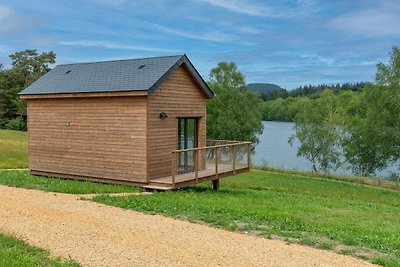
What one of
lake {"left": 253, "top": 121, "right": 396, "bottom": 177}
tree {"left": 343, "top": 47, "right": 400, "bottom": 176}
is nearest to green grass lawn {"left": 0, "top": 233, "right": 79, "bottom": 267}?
tree {"left": 343, "top": 47, "right": 400, "bottom": 176}

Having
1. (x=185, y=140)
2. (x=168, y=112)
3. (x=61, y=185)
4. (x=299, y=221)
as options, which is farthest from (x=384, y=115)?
(x=61, y=185)

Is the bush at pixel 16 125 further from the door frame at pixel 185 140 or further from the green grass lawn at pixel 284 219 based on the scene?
the door frame at pixel 185 140

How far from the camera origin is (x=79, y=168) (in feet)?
51.5

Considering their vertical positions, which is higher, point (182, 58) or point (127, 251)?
point (182, 58)

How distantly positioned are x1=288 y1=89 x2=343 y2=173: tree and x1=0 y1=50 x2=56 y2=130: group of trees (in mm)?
34739

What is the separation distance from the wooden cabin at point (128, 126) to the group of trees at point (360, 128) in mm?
20700

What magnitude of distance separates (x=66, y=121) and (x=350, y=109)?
4161cm

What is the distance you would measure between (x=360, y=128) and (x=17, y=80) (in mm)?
44936

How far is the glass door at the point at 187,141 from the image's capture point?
15.4 m

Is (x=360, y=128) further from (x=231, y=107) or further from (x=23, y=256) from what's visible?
(x=23, y=256)

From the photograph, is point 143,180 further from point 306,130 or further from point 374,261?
point 306,130

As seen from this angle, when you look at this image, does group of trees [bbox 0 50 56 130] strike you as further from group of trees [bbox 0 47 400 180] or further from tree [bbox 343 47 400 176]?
tree [bbox 343 47 400 176]

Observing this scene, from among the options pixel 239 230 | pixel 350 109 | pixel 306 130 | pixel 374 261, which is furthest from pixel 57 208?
pixel 350 109

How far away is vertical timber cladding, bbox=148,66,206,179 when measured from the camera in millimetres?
14242
